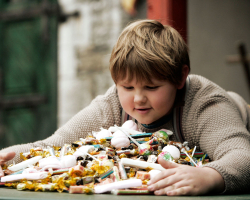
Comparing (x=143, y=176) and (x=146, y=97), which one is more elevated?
(x=146, y=97)

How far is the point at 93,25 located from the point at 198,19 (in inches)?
42.1

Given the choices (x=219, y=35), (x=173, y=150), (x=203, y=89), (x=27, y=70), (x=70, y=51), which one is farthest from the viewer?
(x=27, y=70)

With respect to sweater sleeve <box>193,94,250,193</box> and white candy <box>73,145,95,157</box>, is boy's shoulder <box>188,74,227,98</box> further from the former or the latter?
white candy <box>73,145,95,157</box>

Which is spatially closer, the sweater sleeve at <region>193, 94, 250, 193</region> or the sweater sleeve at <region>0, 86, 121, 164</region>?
the sweater sleeve at <region>193, 94, 250, 193</region>

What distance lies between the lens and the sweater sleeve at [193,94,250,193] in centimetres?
85

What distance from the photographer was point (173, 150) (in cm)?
98

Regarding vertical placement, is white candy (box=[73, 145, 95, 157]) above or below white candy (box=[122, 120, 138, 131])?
below

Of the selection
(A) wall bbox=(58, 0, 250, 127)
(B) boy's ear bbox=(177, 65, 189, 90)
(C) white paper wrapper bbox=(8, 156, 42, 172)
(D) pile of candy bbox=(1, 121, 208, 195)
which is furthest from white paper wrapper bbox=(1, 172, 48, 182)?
(A) wall bbox=(58, 0, 250, 127)

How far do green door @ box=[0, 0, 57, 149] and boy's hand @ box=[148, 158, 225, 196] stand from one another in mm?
2744

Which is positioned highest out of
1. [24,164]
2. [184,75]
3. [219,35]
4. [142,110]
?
[219,35]

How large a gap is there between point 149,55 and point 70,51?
238 centimetres

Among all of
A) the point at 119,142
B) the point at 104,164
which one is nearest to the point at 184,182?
the point at 104,164

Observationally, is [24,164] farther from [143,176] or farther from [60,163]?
[143,176]

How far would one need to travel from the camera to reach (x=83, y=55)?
326 cm
